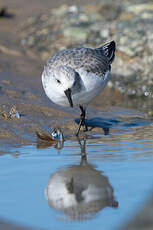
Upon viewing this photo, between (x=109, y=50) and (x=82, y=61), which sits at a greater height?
(x=109, y=50)

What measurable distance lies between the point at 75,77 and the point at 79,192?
216 cm

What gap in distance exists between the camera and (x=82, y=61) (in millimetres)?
6309

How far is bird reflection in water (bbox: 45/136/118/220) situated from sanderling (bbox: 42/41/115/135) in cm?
136

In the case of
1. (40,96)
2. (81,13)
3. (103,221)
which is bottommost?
(103,221)

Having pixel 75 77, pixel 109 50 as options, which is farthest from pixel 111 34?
pixel 75 77

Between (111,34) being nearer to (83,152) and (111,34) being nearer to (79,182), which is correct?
(83,152)

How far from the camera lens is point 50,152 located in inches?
213

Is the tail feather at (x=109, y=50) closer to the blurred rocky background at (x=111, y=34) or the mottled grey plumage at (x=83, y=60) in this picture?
the mottled grey plumage at (x=83, y=60)

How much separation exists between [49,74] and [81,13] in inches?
201

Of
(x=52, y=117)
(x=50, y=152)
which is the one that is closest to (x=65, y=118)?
(x=52, y=117)

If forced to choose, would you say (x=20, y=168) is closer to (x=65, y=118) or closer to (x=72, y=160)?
(x=72, y=160)

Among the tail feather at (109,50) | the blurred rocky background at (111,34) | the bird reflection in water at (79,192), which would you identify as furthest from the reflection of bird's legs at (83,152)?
the blurred rocky background at (111,34)

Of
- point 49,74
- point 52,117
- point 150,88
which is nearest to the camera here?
point 49,74

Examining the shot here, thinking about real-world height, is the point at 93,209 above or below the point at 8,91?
below
